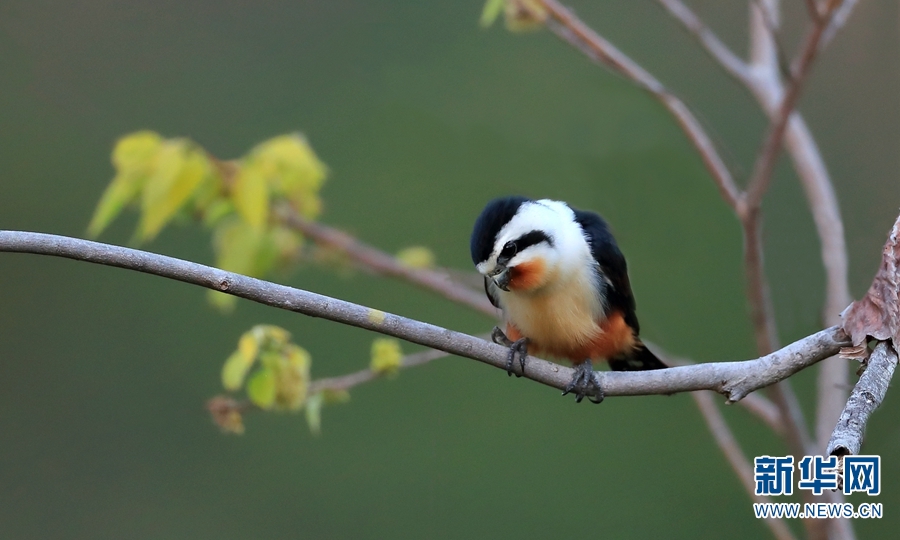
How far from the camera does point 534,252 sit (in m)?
1.82

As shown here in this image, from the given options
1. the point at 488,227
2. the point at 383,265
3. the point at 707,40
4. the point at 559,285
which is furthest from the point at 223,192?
the point at 707,40

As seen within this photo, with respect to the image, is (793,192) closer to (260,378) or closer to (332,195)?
(332,195)

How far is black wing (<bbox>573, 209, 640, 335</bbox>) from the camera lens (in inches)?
79.8

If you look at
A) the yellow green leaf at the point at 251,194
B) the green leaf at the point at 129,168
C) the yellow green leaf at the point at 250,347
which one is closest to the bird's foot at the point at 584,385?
the yellow green leaf at the point at 250,347

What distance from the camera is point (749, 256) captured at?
1.88 metres

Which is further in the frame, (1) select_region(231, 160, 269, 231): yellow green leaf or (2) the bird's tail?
(2) the bird's tail

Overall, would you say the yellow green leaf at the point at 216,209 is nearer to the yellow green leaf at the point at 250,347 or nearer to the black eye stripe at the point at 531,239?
the yellow green leaf at the point at 250,347

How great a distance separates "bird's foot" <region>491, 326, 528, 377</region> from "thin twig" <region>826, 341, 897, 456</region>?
552 mm

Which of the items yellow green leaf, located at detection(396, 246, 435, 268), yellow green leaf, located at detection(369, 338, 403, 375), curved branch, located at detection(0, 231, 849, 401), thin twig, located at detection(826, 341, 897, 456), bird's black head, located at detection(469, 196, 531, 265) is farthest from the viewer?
yellow green leaf, located at detection(396, 246, 435, 268)

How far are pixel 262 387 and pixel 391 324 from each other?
0.56 metres

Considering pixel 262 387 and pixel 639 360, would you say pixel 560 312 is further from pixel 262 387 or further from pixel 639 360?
pixel 262 387

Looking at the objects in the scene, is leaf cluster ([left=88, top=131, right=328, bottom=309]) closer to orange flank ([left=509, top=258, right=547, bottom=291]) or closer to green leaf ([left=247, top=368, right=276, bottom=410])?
green leaf ([left=247, top=368, right=276, bottom=410])

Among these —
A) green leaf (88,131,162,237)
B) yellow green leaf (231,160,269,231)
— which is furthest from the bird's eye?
green leaf (88,131,162,237)

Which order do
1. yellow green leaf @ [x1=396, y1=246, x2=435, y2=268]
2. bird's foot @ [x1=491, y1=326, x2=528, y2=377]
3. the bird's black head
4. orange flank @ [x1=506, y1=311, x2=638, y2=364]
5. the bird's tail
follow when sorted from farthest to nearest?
yellow green leaf @ [x1=396, y1=246, x2=435, y2=268]
the bird's tail
orange flank @ [x1=506, y1=311, x2=638, y2=364]
the bird's black head
bird's foot @ [x1=491, y1=326, x2=528, y2=377]
